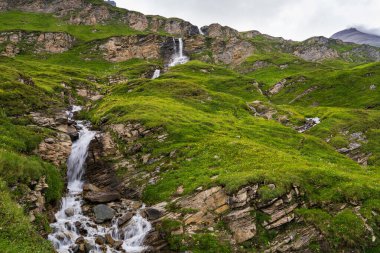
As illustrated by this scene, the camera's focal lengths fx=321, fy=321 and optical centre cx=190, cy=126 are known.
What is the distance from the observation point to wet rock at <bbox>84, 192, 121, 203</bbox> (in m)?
34.5

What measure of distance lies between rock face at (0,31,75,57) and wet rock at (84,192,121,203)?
438 feet

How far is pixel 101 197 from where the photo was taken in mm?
34906

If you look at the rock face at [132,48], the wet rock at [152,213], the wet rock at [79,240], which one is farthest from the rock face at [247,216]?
the rock face at [132,48]

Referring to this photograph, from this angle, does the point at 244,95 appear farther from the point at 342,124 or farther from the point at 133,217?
the point at 133,217

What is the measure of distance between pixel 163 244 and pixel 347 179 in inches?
772

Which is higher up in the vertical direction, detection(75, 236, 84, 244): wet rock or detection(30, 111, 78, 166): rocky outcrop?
detection(30, 111, 78, 166): rocky outcrop

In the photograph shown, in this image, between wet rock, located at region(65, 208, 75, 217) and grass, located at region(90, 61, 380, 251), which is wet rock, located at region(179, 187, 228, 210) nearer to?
grass, located at region(90, 61, 380, 251)

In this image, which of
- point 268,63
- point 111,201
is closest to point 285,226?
point 111,201

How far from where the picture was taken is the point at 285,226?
28.2 meters

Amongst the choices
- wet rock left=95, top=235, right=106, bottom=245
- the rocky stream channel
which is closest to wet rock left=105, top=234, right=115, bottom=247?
the rocky stream channel

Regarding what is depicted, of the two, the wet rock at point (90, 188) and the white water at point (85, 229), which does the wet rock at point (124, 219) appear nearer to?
the white water at point (85, 229)

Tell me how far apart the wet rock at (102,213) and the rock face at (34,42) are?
13651cm

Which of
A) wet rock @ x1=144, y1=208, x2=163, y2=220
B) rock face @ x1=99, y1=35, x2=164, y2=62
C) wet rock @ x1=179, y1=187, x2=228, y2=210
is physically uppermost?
rock face @ x1=99, y1=35, x2=164, y2=62

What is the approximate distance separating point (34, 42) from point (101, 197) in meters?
146
